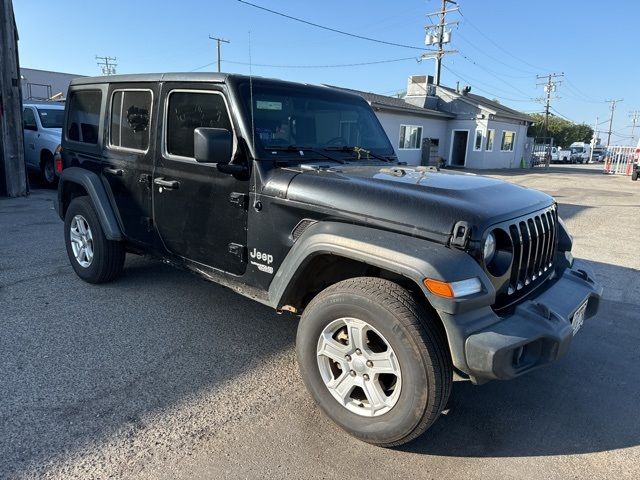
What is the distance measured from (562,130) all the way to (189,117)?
71559mm

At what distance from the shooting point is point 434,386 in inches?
92.2

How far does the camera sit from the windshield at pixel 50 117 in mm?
11422

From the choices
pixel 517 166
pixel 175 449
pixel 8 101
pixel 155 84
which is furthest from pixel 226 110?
pixel 517 166

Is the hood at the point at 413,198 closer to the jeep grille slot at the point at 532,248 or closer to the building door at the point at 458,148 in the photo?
the jeep grille slot at the point at 532,248

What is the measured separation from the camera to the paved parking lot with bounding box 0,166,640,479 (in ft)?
8.12

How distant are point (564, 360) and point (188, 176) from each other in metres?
3.26

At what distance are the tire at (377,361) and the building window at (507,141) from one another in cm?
3163

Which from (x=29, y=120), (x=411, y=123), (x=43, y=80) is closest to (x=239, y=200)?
(x=29, y=120)

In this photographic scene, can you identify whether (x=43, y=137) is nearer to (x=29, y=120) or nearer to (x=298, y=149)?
(x=29, y=120)

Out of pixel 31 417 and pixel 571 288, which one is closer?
pixel 31 417

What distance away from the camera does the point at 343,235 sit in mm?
2656

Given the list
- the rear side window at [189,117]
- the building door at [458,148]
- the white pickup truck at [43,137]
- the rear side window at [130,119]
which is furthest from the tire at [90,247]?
the building door at [458,148]

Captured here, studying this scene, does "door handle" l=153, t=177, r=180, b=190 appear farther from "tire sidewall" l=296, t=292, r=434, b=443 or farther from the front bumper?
the front bumper

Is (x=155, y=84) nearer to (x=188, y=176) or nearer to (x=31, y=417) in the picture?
(x=188, y=176)
